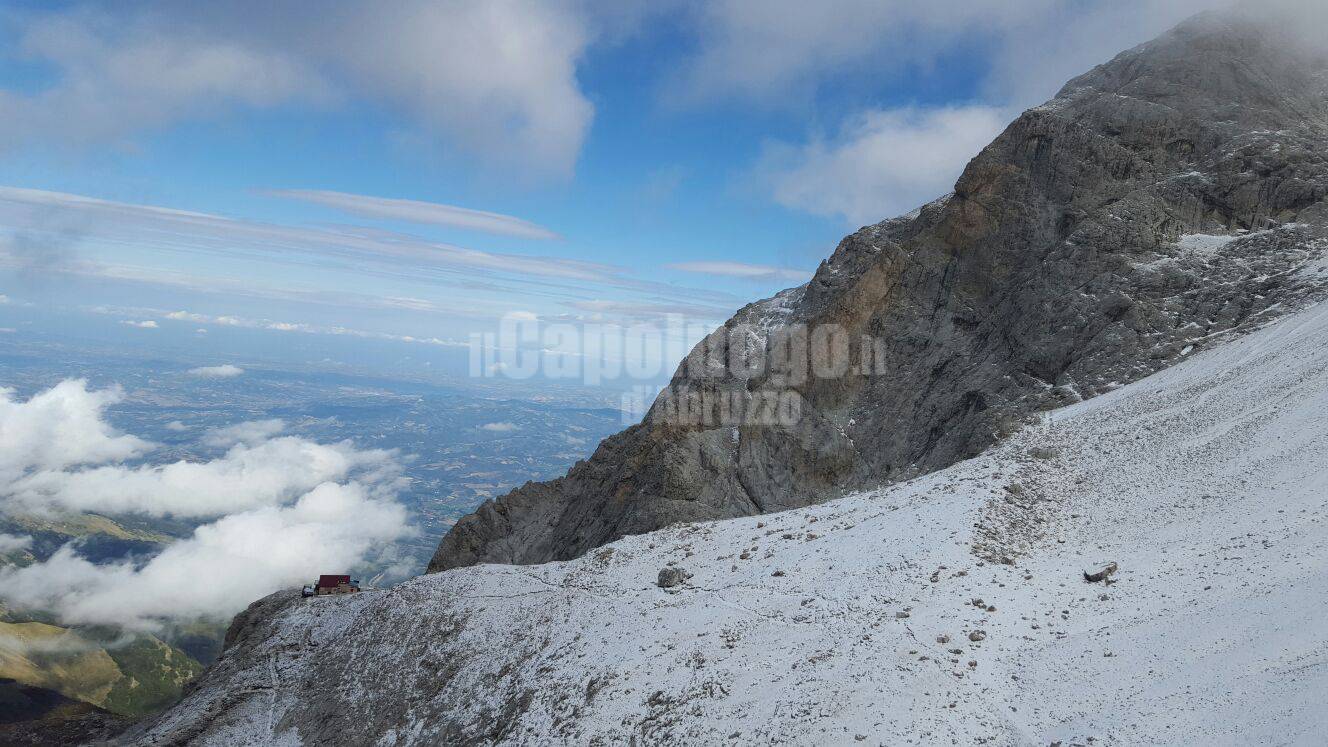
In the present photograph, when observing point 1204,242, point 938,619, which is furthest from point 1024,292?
point 938,619

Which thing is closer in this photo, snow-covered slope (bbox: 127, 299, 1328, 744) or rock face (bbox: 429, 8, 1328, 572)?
snow-covered slope (bbox: 127, 299, 1328, 744)

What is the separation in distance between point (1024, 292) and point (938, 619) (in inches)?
1123

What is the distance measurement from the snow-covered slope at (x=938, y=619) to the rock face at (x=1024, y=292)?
208 inches

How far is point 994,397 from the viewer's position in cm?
3422

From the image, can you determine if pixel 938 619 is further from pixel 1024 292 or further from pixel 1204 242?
pixel 1204 242

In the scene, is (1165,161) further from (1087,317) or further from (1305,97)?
(1087,317)

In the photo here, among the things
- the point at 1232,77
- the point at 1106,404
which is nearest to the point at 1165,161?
the point at 1232,77

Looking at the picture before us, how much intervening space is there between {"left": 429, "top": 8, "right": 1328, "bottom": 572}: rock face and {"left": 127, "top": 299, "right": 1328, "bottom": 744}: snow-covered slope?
5.30 m

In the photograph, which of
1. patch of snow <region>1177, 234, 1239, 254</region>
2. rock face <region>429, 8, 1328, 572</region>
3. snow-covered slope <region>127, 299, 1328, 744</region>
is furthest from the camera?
patch of snow <region>1177, 234, 1239, 254</region>

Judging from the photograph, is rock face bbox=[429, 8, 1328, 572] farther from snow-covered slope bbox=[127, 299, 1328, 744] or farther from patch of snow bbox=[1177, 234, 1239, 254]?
snow-covered slope bbox=[127, 299, 1328, 744]

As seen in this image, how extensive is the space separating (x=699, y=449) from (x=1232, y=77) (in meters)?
40.5

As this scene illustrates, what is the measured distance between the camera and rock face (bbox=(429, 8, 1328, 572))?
32344 mm

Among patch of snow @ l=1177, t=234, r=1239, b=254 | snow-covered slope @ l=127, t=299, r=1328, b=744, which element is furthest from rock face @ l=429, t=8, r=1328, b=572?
snow-covered slope @ l=127, t=299, r=1328, b=744

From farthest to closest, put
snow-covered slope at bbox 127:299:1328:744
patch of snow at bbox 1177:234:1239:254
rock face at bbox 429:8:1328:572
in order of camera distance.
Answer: patch of snow at bbox 1177:234:1239:254 → rock face at bbox 429:8:1328:572 → snow-covered slope at bbox 127:299:1328:744
